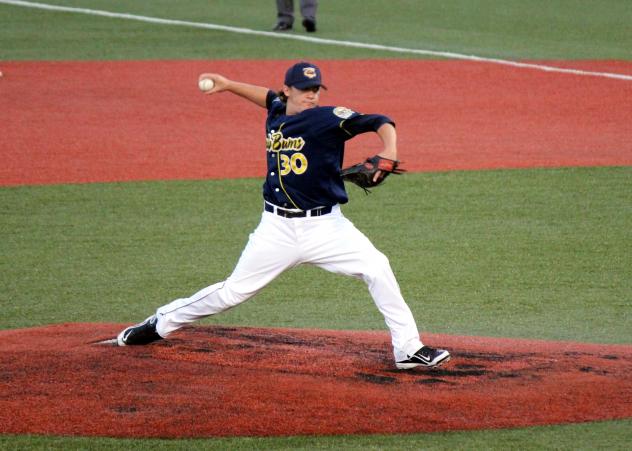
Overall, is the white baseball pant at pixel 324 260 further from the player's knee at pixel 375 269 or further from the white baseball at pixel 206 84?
the white baseball at pixel 206 84

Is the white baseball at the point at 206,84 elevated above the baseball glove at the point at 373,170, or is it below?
above

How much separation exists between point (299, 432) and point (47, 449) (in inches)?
41.2

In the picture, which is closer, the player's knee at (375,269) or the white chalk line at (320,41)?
the player's knee at (375,269)

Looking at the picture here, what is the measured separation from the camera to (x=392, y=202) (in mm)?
10320

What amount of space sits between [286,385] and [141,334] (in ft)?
3.25

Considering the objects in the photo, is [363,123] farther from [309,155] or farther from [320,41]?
[320,41]

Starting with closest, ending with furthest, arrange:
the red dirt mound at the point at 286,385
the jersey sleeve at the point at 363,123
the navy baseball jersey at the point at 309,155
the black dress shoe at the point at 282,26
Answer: the red dirt mound at the point at 286,385 → the jersey sleeve at the point at 363,123 → the navy baseball jersey at the point at 309,155 → the black dress shoe at the point at 282,26

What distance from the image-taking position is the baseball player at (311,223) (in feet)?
18.8

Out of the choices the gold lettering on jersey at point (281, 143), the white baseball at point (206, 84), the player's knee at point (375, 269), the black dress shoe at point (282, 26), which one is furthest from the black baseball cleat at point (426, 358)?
the black dress shoe at point (282, 26)

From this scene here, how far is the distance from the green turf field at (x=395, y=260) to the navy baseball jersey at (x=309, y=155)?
4.31ft

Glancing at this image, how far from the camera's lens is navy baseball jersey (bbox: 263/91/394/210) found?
5695 millimetres

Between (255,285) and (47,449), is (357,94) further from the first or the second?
(47,449)

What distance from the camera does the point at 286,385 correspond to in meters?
5.54

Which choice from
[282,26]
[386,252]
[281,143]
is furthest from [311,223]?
[282,26]
